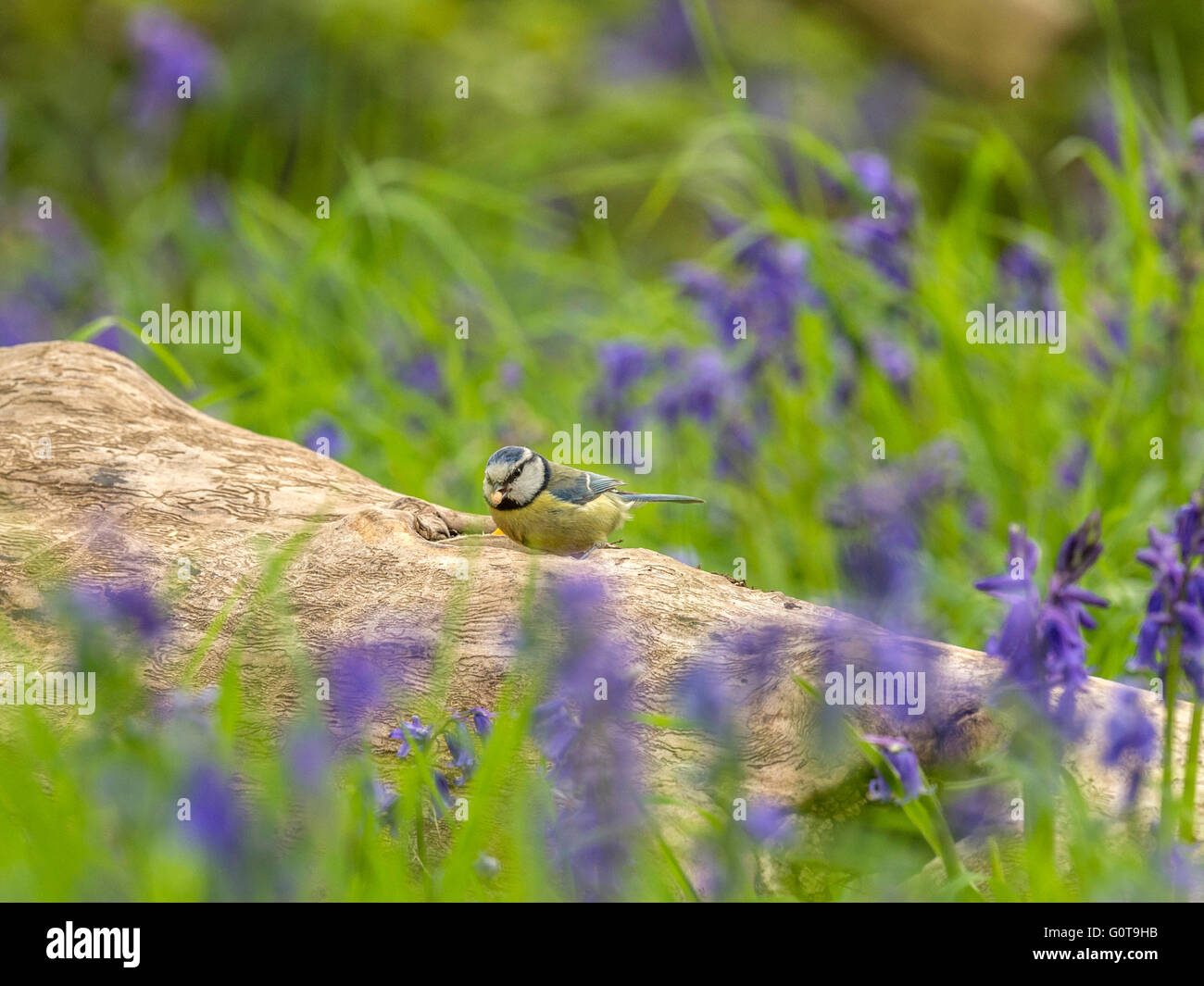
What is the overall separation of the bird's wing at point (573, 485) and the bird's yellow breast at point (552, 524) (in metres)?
0.01

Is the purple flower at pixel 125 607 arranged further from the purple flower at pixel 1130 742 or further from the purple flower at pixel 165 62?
the purple flower at pixel 165 62

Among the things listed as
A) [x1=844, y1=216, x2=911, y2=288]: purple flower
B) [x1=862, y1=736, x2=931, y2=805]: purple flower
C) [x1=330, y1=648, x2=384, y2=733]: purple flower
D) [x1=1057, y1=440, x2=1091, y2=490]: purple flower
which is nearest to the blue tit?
[x1=330, y1=648, x2=384, y2=733]: purple flower

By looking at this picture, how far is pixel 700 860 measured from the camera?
2281 mm

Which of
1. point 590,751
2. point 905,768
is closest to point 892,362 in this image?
point 905,768

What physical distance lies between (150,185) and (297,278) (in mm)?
2580

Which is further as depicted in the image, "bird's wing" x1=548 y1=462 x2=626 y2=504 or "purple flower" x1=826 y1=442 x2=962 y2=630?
"purple flower" x1=826 y1=442 x2=962 y2=630

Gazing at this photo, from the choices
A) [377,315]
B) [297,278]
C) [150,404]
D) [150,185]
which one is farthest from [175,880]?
[150,185]

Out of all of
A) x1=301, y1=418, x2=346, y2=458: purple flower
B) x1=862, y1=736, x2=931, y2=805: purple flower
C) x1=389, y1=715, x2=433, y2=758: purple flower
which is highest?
x1=301, y1=418, x2=346, y2=458: purple flower

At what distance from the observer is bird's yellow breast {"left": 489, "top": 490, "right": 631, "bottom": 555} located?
10.3 feet

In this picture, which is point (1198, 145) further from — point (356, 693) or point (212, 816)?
point (212, 816)

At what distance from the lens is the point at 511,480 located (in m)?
3.09

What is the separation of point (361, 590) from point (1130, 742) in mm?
1487

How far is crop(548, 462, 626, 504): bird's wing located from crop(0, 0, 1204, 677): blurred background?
2.44 ft

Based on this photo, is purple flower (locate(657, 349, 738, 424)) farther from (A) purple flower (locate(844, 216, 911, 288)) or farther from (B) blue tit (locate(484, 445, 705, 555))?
(B) blue tit (locate(484, 445, 705, 555))
